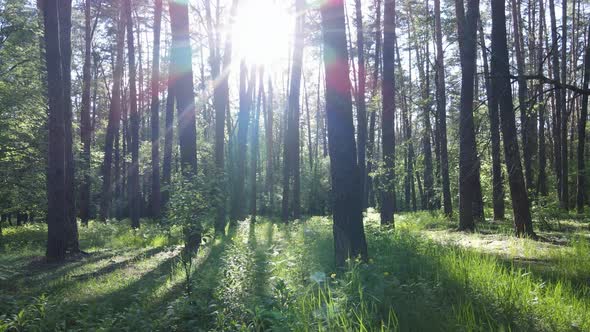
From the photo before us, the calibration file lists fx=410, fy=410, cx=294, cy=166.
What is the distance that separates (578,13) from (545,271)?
2435cm

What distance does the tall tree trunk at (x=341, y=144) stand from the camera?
6.53 metres

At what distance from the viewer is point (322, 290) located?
459cm

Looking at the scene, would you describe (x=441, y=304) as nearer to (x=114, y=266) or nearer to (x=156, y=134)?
(x=114, y=266)

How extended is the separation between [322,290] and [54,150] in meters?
8.34

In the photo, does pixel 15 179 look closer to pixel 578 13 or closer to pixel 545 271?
pixel 545 271

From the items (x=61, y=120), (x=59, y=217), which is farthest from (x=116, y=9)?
(x=59, y=217)

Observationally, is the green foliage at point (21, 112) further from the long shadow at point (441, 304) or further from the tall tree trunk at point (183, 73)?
the long shadow at point (441, 304)

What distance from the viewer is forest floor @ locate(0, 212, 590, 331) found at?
3613mm

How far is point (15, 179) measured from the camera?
1540 cm

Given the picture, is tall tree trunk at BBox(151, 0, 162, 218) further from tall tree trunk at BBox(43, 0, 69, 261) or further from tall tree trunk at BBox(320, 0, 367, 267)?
tall tree trunk at BBox(320, 0, 367, 267)

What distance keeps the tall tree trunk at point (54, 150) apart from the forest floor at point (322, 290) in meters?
0.66

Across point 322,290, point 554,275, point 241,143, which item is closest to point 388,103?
point 241,143

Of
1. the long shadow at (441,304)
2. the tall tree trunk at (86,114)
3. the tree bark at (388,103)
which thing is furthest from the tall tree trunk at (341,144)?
the tall tree trunk at (86,114)

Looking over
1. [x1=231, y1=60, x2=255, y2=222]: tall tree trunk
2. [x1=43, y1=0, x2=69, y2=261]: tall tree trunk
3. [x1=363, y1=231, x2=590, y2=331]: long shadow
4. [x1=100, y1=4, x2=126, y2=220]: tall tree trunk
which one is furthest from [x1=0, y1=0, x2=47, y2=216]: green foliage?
[x1=363, y1=231, x2=590, y2=331]: long shadow
